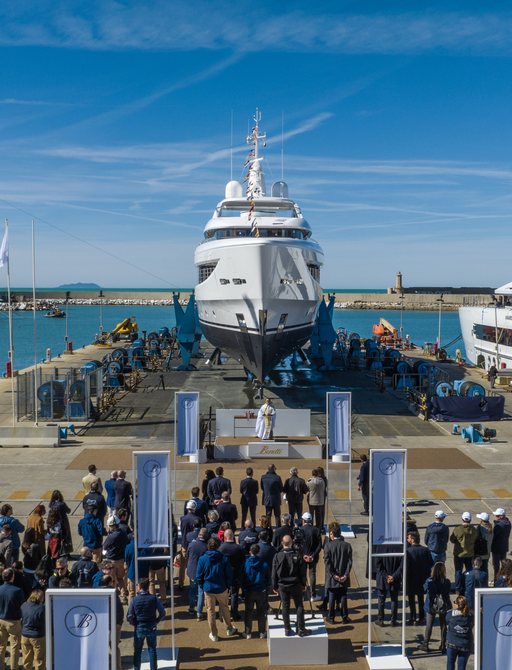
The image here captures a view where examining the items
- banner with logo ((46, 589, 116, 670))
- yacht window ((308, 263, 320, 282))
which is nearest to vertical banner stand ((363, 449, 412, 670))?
banner with logo ((46, 589, 116, 670))

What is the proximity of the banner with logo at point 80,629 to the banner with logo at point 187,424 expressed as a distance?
32.8ft

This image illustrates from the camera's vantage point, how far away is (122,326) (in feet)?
208

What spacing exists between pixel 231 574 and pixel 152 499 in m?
1.35

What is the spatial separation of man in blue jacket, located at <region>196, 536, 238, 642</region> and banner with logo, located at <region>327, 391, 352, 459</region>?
24.3 ft

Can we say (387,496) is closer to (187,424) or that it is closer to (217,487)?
(217,487)

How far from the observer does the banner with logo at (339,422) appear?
50.4 feet

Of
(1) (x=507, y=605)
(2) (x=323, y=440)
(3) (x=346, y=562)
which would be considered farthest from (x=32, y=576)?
(2) (x=323, y=440)

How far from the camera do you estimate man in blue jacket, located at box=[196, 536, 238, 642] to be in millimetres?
8102

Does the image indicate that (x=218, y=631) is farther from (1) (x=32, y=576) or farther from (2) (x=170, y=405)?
(2) (x=170, y=405)

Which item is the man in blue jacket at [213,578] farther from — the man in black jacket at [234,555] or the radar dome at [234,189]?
the radar dome at [234,189]

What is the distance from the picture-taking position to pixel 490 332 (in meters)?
39.9

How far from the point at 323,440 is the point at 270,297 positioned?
8.16m

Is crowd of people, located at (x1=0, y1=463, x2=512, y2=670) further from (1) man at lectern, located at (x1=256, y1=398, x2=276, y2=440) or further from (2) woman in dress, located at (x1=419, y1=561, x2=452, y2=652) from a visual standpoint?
(1) man at lectern, located at (x1=256, y1=398, x2=276, y2=440)

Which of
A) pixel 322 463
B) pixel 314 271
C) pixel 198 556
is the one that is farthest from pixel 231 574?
pixel 314 271
